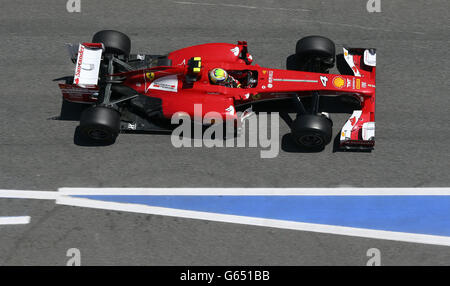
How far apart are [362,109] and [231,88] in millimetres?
2889

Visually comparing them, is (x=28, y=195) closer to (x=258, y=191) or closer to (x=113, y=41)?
(x=113, y=41)

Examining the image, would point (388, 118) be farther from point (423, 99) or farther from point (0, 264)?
point (0, 264)

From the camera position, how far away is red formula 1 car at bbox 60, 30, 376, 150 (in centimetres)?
1220

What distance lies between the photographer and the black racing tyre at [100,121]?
12008mm

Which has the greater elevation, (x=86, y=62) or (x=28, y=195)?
(x=86, y=62)

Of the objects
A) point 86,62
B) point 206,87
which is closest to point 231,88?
point 206,87

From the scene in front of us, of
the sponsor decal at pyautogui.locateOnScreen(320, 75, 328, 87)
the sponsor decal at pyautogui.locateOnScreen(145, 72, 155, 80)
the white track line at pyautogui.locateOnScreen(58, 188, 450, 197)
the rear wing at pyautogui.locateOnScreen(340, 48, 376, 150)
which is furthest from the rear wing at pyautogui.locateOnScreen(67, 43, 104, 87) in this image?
the rear wing at pyautogui.locateOnScreen(340, 48, 376, 150)

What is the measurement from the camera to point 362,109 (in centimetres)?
1254

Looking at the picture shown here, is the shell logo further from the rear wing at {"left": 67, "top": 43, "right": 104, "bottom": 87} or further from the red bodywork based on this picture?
the rear wing at {"left": 67, "top": 43, "right": 104, "bottom": 87}

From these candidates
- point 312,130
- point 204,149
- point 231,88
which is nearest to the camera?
point 312,130

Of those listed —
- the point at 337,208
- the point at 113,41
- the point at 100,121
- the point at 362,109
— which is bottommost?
the point at 337,208

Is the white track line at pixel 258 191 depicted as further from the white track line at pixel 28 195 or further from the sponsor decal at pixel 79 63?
the sponsor decal at pixel 79 63
